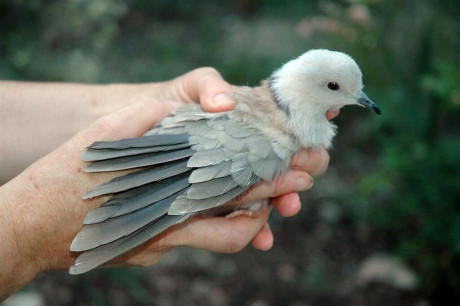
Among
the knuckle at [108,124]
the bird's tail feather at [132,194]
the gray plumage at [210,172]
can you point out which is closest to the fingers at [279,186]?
the gray plumage at [210,172]

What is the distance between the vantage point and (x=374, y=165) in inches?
210

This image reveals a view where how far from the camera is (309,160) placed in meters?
2.78

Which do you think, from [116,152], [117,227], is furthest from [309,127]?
[117,227]

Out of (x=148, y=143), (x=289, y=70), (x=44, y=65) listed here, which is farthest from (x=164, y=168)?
(x=44, y=65)

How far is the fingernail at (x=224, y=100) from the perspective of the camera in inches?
106

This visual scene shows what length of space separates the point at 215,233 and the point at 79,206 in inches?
26.1

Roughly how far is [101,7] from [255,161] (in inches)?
164

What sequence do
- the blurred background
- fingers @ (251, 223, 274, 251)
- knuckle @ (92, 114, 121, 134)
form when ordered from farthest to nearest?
1. the blurred background
2. fingers @ (251, 223, 274, 251)
3. knuckle @ (92, 114, 121, 134)

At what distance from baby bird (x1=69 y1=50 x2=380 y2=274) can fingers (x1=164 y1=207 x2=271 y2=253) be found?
0.29ft

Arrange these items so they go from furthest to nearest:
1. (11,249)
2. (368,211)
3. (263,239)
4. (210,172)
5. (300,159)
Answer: (368,211), (263,239), (300,159), (210,172), (11,249)

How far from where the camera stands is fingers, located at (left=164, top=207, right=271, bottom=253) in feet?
8.59

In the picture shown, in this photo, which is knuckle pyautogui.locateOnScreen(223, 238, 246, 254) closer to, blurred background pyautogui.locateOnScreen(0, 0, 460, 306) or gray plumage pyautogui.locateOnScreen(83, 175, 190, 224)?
gray plumage pyautogui.locateOnScreen(83, 175, 190, 224)

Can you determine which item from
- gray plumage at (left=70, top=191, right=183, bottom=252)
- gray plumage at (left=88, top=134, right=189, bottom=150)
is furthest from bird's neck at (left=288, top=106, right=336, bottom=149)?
gray plumage at (left=70, top=191, right=183, bottom=252)

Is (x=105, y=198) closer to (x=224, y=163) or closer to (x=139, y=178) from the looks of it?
(x=139, y=178)
